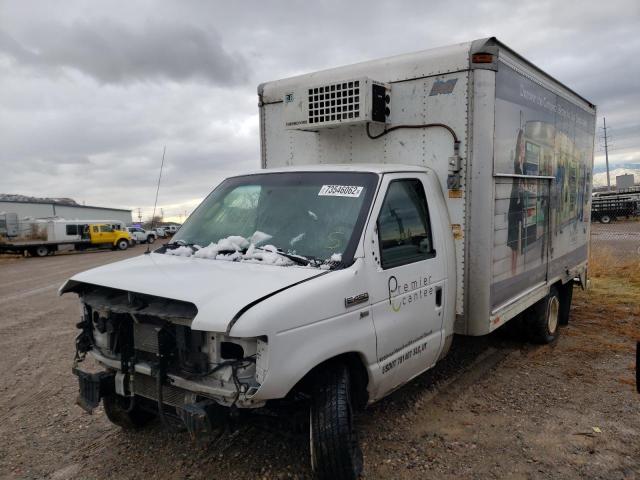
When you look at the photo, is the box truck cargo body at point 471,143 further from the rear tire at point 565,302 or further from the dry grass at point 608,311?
the rear tire at point 565,302

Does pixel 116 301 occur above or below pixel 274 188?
below

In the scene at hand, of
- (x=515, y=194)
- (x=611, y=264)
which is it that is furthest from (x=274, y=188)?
(x=611, y=264)

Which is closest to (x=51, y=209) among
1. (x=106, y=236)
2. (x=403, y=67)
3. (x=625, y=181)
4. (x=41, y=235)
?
(x=106, y=236)

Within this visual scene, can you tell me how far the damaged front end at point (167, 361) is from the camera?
282 centimetres

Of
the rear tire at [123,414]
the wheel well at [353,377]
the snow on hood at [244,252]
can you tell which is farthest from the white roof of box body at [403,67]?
the rear tire at [123,414]

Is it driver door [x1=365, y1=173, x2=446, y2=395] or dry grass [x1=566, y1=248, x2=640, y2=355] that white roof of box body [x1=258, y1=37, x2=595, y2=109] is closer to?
driver door [x1=365, y1=173, x2=446, y2=395]

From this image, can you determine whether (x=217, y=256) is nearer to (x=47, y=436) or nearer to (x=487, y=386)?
(x=47, y=436)

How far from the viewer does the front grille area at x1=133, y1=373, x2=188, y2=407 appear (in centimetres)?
307

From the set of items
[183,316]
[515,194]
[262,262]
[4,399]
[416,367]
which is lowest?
[4,399]

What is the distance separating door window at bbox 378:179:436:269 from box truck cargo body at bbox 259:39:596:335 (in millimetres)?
488

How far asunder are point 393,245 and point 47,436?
3.32 m

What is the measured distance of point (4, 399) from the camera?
515cm

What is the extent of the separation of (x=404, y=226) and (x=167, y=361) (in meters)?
1.97

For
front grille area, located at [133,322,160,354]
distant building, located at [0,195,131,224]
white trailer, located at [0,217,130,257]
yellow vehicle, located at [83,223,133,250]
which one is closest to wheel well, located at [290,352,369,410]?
front grille area, located at [133,322,160,354]
